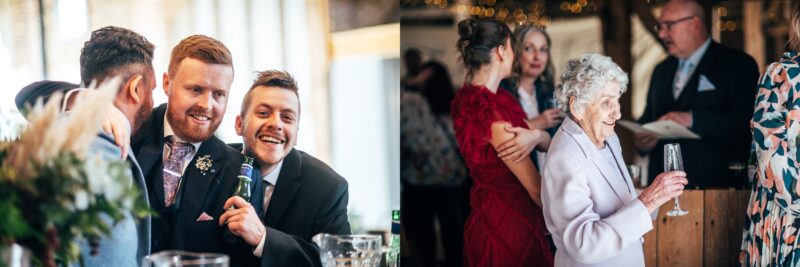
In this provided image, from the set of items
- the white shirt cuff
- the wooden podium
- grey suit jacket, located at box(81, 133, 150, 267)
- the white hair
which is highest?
the white hair

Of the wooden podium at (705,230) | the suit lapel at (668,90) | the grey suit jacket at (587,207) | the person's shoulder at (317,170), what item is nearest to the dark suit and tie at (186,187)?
the person's shoulder at (317,170)

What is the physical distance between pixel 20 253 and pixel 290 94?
61.5 inches

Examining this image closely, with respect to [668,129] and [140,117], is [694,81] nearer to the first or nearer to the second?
[668,129]

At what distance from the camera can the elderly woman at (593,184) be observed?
143 inches

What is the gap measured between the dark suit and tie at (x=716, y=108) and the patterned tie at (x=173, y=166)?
2.93m

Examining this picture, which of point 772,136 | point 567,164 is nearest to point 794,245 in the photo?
point 772,136

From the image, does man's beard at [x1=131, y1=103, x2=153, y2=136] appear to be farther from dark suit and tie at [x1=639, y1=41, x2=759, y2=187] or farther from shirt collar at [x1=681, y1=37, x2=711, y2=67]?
shirt collar at [x1=681, y1=37, x2=711, y2=67]

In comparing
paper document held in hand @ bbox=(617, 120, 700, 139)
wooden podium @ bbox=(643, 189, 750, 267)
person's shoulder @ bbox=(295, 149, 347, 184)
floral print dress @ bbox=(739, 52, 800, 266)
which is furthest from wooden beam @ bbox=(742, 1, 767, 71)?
person's shoulder @ bbox=(295, 149, 347, 184)

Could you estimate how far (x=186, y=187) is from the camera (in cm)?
377

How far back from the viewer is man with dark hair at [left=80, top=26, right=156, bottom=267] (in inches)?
→ 142

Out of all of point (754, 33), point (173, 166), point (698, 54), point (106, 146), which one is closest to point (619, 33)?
point (754, 33)

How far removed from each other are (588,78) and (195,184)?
1.66 meters

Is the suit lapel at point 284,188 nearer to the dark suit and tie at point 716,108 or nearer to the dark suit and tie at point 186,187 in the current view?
the dark suit and tie at point 186,187

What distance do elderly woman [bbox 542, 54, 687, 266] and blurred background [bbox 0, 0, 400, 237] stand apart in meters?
0.77
